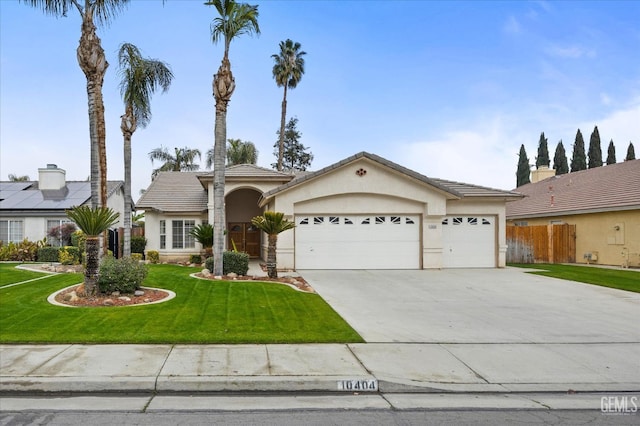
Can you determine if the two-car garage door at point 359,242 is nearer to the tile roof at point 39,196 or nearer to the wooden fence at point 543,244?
the wooden fence at point 543,244

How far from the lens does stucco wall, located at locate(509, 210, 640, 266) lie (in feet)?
65.9

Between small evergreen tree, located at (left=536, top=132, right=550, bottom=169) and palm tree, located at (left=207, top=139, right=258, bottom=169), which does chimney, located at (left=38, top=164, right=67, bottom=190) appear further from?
small evergreen tree, located at (left=536, top=132, right=550, bottom=169)

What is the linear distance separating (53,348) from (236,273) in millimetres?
8783

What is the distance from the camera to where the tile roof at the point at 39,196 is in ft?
77.2

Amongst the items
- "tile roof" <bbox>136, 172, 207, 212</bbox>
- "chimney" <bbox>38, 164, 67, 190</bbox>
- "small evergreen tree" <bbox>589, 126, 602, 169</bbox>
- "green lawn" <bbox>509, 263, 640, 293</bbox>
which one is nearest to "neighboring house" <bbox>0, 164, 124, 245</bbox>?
"chimney" <bbox>38, 164, 67, 190</bbox>

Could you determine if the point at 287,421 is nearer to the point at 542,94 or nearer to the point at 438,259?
the point at 438,259

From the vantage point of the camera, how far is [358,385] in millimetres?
5395

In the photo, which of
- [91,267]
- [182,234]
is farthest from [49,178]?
[91,267]

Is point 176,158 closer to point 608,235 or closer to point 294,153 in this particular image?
point 294,153

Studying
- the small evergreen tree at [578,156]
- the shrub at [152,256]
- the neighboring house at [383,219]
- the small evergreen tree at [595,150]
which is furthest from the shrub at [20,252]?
the small evergreen tree at [595,150]

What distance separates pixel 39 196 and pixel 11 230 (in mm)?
2657

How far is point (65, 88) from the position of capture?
651 inches

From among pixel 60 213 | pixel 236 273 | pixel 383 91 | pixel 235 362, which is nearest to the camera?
pixel 235 362

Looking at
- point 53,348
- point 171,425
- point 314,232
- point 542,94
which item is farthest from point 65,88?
point 542,94
